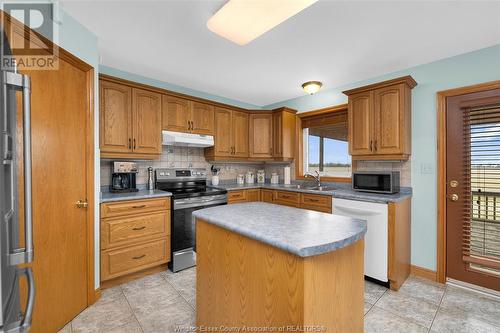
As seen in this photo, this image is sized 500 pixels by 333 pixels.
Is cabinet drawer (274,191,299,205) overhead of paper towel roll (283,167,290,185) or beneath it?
beneath

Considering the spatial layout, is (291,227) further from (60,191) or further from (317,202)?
(317,202)

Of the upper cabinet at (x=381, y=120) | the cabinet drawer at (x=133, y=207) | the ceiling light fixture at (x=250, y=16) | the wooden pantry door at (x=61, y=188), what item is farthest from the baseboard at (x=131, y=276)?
the upper cabinet at (x=381, y=120)

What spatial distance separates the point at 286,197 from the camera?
3488 mm

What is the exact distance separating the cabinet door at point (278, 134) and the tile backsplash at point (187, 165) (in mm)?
436

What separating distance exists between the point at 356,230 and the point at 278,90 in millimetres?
3030

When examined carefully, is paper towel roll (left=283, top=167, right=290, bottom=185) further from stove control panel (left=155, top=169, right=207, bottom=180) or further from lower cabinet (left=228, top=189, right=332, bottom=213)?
stove control panel (left=155, top=169, right=207, bottom=180)

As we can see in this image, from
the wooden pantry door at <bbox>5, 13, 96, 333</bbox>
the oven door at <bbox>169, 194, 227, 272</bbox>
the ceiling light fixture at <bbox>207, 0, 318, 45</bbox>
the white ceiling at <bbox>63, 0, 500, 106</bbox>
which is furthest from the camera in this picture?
the oven door at <bbox>169, 194, 227, 272</bbox>

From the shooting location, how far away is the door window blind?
7.41 ft

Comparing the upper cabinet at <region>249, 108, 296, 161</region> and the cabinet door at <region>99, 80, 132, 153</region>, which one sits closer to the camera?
the cabinet door at <region>99, 80, 132, 153</region>

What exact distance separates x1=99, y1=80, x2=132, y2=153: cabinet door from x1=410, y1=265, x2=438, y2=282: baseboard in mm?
3687

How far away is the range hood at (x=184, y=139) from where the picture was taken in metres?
3.05

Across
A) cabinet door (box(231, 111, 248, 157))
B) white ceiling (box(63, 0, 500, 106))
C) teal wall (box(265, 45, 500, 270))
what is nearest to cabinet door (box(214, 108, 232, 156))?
cabinet door (box(231, 111, 248, 157))

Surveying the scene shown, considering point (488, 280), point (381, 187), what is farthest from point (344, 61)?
point (488, 280)

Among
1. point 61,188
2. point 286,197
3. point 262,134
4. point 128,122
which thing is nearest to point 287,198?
point 286,197
